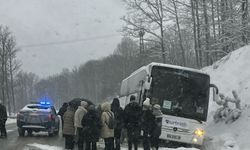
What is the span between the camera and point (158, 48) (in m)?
54.9

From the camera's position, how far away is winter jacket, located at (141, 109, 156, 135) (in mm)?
15305

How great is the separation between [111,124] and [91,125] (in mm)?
559

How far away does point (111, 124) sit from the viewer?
45.9ft

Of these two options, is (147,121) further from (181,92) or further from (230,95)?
(230,95)

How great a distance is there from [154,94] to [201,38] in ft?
76.0

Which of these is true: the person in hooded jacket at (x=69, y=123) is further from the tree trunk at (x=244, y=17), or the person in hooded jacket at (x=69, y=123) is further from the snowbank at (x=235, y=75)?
the tree trunk at (x=244, y=17)

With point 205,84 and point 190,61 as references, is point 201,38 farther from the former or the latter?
point 190,61

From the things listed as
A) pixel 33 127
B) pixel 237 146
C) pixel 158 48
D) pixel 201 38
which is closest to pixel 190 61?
pixel 158 48

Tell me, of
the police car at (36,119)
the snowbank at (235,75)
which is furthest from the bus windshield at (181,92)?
the police car at (36,119)

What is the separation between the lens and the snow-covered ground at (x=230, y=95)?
Answer: 1872 centimetres

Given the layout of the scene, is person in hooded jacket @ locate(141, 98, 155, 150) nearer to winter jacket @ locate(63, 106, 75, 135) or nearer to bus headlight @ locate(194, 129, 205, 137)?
winter jacket @ locate(63, 106, 75, 135)

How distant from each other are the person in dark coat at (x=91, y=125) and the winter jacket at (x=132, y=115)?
4.07 feet

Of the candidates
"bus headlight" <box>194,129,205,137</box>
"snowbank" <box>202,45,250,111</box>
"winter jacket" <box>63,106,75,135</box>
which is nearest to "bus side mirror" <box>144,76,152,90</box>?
"bus headlight" <box>194,129,205,137</box>

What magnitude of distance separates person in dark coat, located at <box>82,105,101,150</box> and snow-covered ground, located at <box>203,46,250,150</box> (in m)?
5.68
